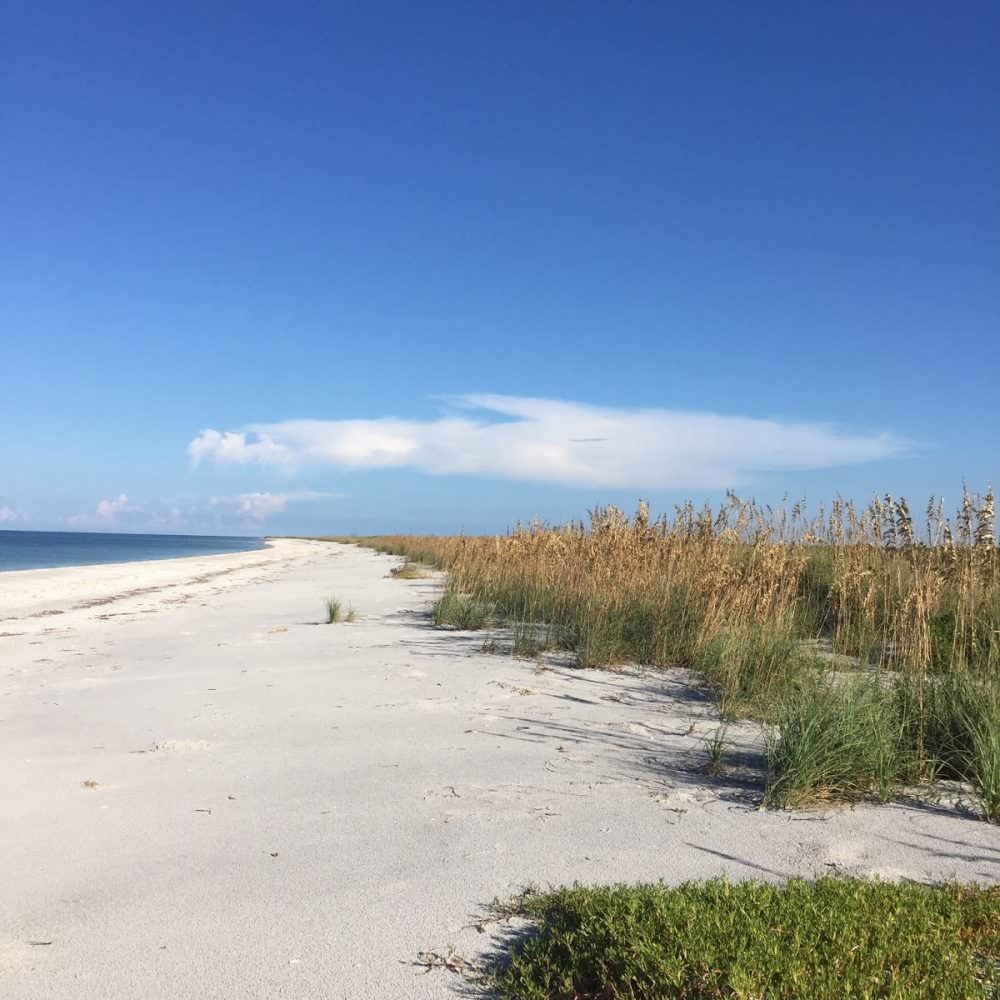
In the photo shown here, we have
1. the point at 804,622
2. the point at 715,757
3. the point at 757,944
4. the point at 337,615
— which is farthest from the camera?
the point at 337,615

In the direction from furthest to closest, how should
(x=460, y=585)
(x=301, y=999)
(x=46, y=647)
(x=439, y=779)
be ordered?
(x=460, y=585) < (x=46, y=647) < (x=439, y=779) < (x=301, y=999)

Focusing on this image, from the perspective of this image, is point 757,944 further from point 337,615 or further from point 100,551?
point 100,551

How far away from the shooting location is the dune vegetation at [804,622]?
159 inches

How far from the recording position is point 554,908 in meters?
2.80

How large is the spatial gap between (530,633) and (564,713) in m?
2.69

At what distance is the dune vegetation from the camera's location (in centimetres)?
403

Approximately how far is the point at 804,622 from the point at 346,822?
204 inches

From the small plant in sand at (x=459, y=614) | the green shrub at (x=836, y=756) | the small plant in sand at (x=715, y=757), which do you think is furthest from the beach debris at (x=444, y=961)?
the small plant in sand at (x=459, y=614)

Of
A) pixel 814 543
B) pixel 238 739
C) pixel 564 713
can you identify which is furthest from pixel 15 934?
pixel 814 543

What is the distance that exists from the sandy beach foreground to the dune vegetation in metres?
0.31

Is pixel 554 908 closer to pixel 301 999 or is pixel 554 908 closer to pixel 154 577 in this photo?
pixel 301 999

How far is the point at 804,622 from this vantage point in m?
7.55

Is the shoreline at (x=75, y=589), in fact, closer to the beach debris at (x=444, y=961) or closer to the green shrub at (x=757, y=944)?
the beach debris at (x=444, y=961)

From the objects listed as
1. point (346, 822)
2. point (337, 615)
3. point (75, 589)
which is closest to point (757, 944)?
point (346, 822)
